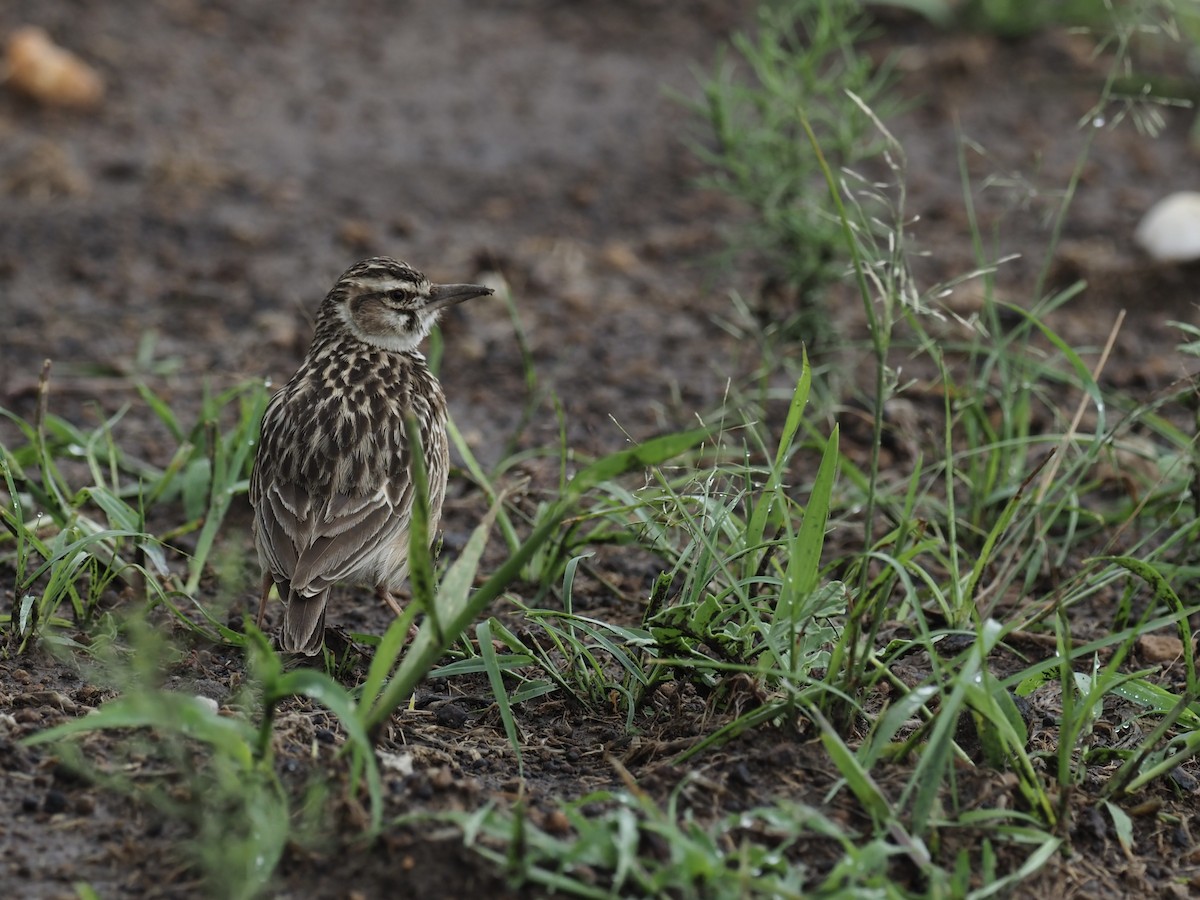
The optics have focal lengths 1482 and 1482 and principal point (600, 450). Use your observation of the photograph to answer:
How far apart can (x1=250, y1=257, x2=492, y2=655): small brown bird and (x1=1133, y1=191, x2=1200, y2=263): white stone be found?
426 cm

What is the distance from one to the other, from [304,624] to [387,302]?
69.2 inches

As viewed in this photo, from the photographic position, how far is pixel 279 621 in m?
5.38

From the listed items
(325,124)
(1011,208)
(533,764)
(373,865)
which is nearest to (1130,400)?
(1011,208)

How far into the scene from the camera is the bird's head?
601cm

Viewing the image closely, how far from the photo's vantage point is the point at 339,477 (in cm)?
516

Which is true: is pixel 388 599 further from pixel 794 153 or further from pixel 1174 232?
pixel 1174 232

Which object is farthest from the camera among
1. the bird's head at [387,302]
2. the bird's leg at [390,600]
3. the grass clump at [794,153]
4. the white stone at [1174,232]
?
the white stone at [1174,232]

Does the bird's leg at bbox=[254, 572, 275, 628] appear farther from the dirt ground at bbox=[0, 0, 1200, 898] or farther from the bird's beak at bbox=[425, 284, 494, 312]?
the bird's beak at bbox=[425, 284, 494, 312]

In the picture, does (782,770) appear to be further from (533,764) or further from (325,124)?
(325,124)

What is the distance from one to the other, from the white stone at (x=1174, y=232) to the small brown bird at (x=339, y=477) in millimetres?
4263

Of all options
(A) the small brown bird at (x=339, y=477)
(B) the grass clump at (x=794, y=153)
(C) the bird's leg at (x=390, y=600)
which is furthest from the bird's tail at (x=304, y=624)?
(B) the grass clump at (x=794, y=153)

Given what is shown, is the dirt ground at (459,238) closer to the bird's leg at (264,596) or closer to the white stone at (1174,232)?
the white stone at (1174,232)

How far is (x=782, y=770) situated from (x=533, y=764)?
0.76m

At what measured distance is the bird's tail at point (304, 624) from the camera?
4.68 metres
